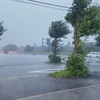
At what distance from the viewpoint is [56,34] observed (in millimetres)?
28141

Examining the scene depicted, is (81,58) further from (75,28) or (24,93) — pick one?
(24,93)

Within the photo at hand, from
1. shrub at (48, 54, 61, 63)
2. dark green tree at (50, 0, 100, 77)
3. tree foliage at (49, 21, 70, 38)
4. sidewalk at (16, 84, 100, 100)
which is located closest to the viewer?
sidewalk at (16, 84, 100, 100)

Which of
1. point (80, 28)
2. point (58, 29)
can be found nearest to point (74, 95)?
point (80, 28)

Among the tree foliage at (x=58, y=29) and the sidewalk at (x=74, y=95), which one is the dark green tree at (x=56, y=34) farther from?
the sidewalk at (x=74, y=95)

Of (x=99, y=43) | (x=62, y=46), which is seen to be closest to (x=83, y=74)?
(x=62, y=46)

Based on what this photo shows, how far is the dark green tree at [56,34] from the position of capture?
27984 millimetres

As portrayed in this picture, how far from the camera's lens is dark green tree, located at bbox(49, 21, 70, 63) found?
27984 mm

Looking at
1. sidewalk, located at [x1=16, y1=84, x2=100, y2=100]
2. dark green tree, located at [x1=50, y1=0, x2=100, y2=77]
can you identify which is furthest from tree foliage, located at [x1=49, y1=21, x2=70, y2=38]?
sidewalk, located at [x1=16, y1=84, x2=100, y2=100]

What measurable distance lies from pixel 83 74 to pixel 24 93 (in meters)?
6.36

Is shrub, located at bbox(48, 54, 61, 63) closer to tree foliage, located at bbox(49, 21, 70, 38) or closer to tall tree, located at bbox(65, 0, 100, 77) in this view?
tree foliage, located at bbox(49, 21, 70, 38)

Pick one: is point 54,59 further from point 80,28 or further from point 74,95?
point 74,95

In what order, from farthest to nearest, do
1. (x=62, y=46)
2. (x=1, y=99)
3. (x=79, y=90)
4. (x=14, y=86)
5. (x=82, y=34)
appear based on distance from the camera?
(x=62, y=46) < (x=82, y=34) < (x=14, y=86) < (x=79, y=90) < (x=1, y=99)

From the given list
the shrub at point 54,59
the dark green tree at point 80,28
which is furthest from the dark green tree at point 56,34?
the dark green tree at point 80,28

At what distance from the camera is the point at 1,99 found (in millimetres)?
8742
